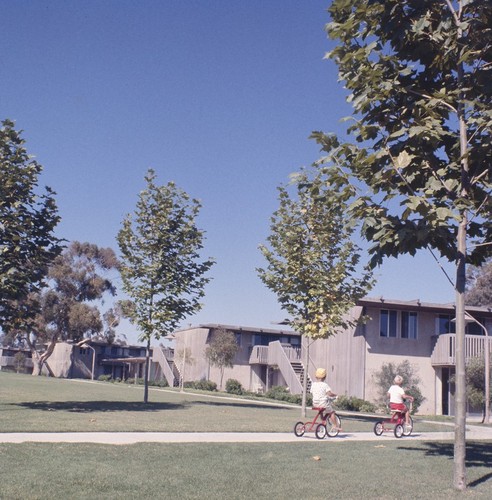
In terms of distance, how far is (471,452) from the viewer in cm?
1211

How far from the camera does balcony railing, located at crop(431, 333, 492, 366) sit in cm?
3128

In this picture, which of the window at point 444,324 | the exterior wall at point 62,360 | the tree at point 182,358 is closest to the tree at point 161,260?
the window at point 444,324

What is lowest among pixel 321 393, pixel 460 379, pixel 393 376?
pixel 393 376

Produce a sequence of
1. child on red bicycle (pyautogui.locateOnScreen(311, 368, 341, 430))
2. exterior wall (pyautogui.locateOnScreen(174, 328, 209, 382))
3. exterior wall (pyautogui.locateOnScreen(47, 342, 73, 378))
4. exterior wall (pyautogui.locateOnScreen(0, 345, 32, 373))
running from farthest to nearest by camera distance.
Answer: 1. exterior wall (pyautogui.locateOnScreen(0, 345, 32, 373))
2. exterior wall (pyautogui.locateOnScreen(47, 342, 73, 378))
3. exterior wall (pyautogui.locateOnScreen(174, 328, 209, 382))
4. child on red bicycle (pyautogui.locateOnScreen(311, 368, 341, 430))

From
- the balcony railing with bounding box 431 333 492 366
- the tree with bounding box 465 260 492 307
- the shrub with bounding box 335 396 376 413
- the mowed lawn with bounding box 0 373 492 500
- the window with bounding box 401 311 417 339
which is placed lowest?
the shrub with bounding box 335 396 376 413

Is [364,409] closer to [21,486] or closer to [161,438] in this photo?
[161,438]

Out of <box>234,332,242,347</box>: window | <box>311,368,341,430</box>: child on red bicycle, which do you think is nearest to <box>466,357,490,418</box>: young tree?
<box>311,368,341,430</box>: child on red bicycle

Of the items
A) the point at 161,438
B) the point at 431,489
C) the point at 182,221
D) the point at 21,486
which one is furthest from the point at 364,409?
the point at 21,486

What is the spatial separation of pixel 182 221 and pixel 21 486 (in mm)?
16690

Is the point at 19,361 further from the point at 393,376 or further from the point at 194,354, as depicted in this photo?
the point at 393,376

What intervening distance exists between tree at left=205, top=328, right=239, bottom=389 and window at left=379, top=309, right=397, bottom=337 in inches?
742

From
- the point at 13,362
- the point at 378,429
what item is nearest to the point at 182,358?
the point at 378,429

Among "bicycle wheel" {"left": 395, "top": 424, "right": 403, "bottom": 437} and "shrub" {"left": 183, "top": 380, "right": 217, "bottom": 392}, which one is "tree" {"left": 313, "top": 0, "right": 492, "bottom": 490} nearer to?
"bicycle wheel" {"left": 395, "top": 424, "right": 403, "bottom": 437}

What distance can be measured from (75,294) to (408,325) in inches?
1683
